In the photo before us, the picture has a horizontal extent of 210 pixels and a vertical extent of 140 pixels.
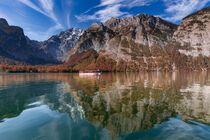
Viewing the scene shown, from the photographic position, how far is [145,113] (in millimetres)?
17422

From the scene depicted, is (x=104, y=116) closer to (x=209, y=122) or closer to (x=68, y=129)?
(x=68, y=129)

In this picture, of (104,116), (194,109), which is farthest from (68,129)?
(194,109)

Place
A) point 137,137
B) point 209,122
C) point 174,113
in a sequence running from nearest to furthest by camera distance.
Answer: point 137,137 < point 209,122 < point 174,113

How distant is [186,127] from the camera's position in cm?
1336

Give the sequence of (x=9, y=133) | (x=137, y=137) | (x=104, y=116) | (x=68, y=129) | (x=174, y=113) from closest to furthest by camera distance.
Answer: (x=137, y=137), (x=9, y=133), (x=68, y=129), (x=104, y=116), (x=174, y=113)

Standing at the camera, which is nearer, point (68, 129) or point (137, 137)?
point (137, 137)

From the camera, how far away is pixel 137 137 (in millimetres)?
11367

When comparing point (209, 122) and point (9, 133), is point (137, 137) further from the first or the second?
point (9, 133)

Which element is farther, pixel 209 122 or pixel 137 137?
pixel 209 122

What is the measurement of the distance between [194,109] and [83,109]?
1751cm

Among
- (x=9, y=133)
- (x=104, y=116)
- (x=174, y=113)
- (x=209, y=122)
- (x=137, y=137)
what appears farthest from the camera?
(x=174, y=113)

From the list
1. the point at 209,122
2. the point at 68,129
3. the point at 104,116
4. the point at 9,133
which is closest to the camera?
the point at 9,133

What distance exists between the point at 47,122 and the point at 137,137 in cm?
1085

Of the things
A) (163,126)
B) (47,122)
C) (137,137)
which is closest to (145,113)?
(163,126)
